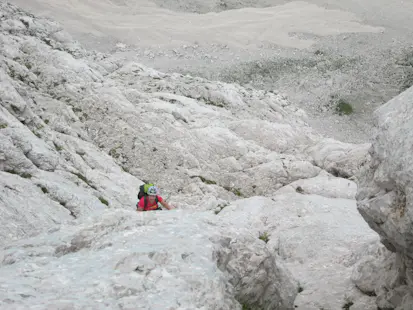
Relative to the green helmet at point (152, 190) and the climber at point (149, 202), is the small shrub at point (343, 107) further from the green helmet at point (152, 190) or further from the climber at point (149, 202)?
the green helmet at point (152, 190)

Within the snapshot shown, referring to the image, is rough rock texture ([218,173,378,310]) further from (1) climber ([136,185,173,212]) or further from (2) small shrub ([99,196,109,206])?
(2) small shrub ([99,196,109,206])

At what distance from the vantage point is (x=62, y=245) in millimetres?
10594

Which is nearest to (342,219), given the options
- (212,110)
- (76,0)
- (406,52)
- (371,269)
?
(371,269)

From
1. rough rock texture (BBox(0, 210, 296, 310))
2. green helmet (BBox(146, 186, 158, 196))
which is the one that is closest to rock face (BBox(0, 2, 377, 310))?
rough rock texture (BBox(0, 210, 296, 310))

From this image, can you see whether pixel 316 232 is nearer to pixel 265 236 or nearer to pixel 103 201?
pixel 265 236

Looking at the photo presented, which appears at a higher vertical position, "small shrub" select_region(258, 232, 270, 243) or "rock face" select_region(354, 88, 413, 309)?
"rock face" select_region(354, 88, 413, 309)

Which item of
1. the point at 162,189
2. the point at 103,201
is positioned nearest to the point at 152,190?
the point at 103,201

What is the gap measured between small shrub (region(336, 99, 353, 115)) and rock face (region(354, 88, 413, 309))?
34894mm

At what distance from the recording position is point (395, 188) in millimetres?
10328

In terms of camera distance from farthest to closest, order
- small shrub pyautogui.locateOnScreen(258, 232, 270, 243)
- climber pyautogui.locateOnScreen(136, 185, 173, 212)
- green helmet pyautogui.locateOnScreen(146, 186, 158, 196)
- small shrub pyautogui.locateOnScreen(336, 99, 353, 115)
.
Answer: small shrub pyautogui.locateOnScreen(336, 99, 353, 115) < small shrub pyautogui.locateOnScreen(258, 232, 270, 243) < climber pyautogui.locateOnScreen(136, 185, 173, 212) < green helmet pyautogui.locateOnScreen(146, 186, 158, 196)

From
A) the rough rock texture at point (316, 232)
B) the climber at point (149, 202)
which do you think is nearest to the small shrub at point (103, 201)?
the climber at point (149, 202)

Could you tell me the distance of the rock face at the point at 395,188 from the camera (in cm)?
970

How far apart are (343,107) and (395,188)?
37.8m

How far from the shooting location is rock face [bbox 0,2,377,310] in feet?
29.1
